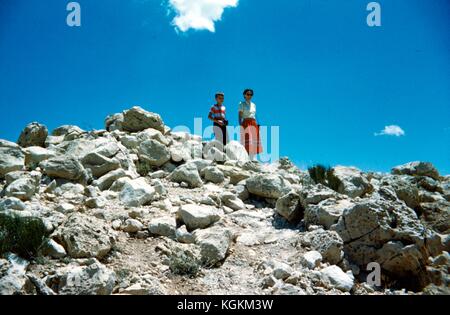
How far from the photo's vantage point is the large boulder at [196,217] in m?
6.73

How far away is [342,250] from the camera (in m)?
6.10

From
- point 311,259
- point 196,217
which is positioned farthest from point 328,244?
point 196,217

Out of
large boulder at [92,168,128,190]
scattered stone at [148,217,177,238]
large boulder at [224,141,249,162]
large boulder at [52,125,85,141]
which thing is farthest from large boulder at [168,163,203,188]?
large boulder at [52,125,85,141]

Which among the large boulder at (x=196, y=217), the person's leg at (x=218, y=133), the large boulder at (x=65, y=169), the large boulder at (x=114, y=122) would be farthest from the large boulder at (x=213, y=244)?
the large boulder at (x=114, y=122)

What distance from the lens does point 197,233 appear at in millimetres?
6438

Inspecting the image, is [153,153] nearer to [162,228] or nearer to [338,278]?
[162,228]

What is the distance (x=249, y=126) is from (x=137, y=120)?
13.2ft

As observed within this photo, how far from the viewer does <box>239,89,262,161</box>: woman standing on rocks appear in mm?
12195

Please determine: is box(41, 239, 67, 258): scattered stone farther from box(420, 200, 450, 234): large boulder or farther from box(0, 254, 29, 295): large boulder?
box(420, 200, 450, 234): large boulder

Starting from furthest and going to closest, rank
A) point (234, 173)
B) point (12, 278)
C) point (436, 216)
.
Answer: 1. point (234, 173)
2. point (436, 216)
3. point (12, 278)

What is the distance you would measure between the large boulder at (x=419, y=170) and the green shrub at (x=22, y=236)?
12.5m

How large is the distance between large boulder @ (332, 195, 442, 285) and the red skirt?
251 inches
